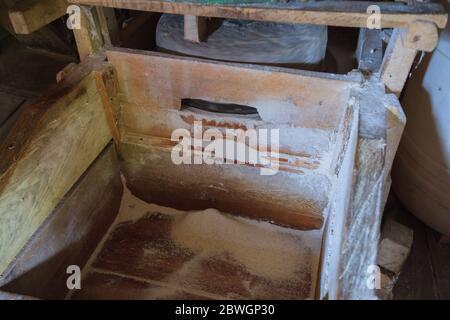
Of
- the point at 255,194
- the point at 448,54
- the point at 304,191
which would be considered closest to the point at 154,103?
the point at 255,194

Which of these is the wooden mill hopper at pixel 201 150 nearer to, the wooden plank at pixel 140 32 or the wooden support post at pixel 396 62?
the wooden support post at pixel 396 62

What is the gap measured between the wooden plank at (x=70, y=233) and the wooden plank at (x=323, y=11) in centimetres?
67

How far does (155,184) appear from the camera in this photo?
1638 millimetres

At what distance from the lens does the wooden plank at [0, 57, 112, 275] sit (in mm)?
1062

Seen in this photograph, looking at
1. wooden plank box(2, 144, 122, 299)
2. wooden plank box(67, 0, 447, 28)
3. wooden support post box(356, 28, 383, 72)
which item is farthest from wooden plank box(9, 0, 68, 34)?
wooden support post box(356, 28, 383, 72)

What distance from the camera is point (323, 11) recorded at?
3.32 ft

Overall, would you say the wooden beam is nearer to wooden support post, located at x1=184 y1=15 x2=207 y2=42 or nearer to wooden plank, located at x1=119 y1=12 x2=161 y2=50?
wooden support post, located at x1=184 y1=15 x2=207 y2=42

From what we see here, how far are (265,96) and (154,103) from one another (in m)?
0.41

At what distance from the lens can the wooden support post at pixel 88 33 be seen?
1251 mm

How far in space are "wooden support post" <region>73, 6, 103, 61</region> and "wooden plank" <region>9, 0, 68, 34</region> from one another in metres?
0.07

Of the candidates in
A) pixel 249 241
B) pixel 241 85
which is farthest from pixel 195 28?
pixel 249 241

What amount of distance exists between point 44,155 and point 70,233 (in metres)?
0.32

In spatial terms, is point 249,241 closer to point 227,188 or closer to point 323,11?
point 227,188

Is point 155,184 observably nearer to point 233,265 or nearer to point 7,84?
point 233,265
